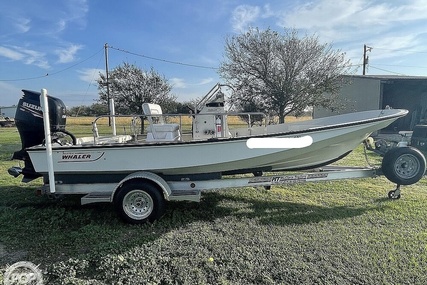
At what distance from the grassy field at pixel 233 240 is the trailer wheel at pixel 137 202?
139mm

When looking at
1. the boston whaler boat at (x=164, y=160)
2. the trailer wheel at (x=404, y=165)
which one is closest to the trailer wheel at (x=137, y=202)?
the boston whaler boat at (x=164, y=160)

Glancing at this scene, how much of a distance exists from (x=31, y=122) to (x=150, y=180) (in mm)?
2065

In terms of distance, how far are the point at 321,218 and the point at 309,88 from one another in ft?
38.3

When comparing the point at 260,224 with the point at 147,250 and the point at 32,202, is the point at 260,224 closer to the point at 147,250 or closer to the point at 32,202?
the point at 147,250

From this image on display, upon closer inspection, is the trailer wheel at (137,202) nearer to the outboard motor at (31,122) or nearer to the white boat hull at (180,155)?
the white boat hull at (180,155)

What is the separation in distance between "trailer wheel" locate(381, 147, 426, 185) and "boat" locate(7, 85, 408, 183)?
1.81ft

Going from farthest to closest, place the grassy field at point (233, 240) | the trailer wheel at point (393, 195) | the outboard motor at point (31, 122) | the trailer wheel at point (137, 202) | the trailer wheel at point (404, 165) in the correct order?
the trailer wheel at point (393, 195), the trailer wheel at point (404, 165), the outboard motor at point (31, 122), the trailer wheel at point (137, 202), the grassy field at point (233, 240)

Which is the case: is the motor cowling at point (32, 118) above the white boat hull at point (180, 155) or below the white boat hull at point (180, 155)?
above

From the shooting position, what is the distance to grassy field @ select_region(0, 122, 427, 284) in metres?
2.57

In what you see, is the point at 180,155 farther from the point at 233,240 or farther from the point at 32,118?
the point at 32,118

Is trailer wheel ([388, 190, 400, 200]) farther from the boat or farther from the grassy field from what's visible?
the boat

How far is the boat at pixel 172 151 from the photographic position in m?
3.72

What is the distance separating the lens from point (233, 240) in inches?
127

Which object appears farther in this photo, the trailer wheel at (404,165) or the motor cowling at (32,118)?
the trailer wheel at (404,165)
